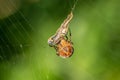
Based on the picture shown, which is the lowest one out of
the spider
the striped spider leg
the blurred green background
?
the blurred green background

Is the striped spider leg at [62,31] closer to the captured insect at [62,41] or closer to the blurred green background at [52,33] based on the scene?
the captured insect at [62,41]

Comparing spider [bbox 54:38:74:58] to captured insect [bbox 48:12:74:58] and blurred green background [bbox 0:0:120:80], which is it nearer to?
captured insect [bbox 48:12:74:58]

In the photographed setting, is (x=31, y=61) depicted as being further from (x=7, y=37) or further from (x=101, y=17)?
(x=101, y=17)

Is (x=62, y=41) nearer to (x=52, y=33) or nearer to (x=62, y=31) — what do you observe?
(x=62, y=31)

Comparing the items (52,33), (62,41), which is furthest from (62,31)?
(52,33)

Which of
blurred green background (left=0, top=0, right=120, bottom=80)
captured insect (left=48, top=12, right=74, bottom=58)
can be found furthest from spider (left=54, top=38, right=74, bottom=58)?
blurred green background (left=0, top=0, right=120, bottom=80)

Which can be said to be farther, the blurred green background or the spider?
the blurred green background

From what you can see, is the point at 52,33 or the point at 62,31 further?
the point at 52,33

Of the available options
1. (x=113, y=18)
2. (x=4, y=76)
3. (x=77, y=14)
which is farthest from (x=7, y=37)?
(x=113, y=18)
